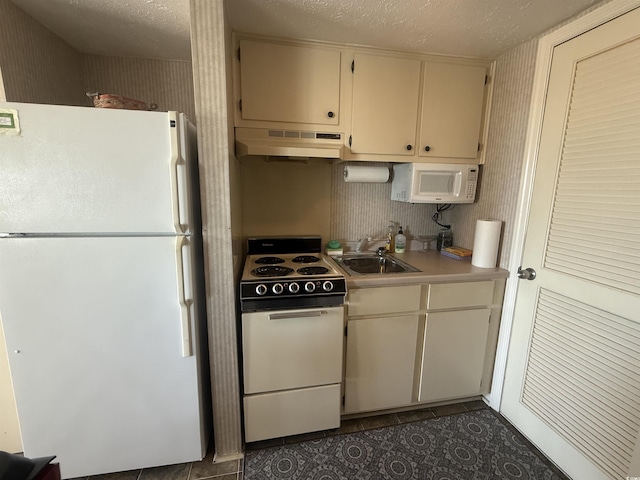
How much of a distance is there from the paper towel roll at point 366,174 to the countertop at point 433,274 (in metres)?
0.62

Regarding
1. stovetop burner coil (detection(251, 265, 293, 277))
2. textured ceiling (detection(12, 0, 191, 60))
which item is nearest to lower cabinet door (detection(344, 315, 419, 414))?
stovetop burner coil (detection(251, 265, 293, 277))

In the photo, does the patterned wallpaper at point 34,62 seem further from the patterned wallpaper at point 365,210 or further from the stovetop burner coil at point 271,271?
the patterned wallpaper at point 365,210

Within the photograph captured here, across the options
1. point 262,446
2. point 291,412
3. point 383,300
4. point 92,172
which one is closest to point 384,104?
point 383,300

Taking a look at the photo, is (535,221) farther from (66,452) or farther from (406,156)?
(66,452)

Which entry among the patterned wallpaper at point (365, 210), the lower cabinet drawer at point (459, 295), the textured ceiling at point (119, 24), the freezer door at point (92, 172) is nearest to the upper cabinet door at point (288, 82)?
the textured ceiling at point (119, 24)

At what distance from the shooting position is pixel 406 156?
1994 mm

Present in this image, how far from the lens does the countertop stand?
5.53ft

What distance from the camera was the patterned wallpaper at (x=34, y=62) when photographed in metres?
1.39

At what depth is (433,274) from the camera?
178 cm

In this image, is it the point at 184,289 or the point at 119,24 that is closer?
the point at 184,289

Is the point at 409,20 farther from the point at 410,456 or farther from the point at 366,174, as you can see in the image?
the point at 410,456

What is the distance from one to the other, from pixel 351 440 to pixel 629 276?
161 cm

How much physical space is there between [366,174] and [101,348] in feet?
5.99

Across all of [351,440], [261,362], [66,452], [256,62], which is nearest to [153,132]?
[256,62]
